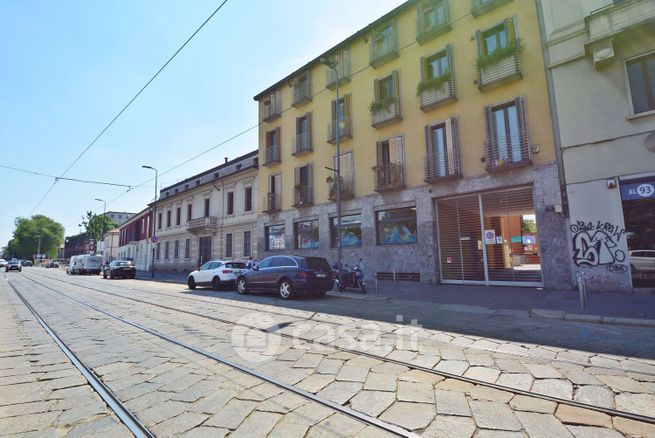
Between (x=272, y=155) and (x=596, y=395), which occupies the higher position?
(x=272, y=155)

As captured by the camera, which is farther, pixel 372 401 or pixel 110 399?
pixel 110 399

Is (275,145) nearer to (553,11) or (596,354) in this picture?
(553,11)

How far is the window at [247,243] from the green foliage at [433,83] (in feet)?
53.4

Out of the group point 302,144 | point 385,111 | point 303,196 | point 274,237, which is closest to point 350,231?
point 303,196

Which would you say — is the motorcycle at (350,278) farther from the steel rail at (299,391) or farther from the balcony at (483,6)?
the balcony at (483,6)

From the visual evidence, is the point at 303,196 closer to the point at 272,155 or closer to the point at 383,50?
the point at 272,155

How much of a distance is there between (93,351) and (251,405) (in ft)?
12.3

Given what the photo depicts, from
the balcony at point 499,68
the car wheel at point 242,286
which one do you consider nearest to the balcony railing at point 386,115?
the balcony at point 499,68

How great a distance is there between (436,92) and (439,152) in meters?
2.72

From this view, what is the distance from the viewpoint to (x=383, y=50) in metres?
17.9

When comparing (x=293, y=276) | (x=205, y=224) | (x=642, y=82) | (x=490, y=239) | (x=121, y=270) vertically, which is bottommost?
(x=293, y=276)

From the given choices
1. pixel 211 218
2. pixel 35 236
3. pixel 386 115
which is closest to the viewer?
pixel 386 115

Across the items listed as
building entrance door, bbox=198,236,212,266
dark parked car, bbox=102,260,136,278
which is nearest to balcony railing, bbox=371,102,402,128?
building entrance door, bbox=198,236,212,266

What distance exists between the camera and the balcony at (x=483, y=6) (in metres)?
13.9
